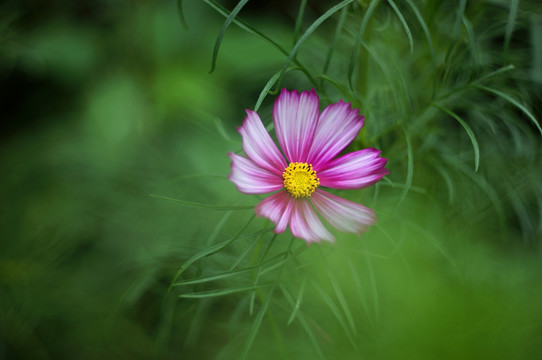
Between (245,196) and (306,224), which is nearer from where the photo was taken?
(306,224)

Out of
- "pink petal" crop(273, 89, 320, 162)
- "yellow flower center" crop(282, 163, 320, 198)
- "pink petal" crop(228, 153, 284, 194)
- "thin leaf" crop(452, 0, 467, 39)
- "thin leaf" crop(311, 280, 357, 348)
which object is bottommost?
"thin leaf" crop(311, 280, 357, 348)

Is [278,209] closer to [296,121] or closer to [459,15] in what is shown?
[296,121]

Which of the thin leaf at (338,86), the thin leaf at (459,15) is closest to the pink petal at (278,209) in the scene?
the thin leaf at (338,86)

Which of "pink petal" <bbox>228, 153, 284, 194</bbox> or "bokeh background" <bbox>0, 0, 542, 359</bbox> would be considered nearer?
"pink petal" <bbox>228, 153, 284, 194</bbox>

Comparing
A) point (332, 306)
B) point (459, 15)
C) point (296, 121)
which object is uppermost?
point (459, 15)

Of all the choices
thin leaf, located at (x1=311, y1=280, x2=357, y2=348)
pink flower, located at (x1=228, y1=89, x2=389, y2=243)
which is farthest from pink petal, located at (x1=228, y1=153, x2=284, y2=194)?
thin leaf, located at (x1=311, y1=280, x2=357, y2=348)

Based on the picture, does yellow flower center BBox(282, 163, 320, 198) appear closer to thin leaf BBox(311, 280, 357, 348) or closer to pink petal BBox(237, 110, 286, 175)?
pink petal BBox(237, 110, 286, 175)

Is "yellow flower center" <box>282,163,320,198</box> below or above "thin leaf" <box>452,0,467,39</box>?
below

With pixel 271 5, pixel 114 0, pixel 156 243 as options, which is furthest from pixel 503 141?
pixel 114 0

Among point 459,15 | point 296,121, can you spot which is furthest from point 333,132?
point 459,15
